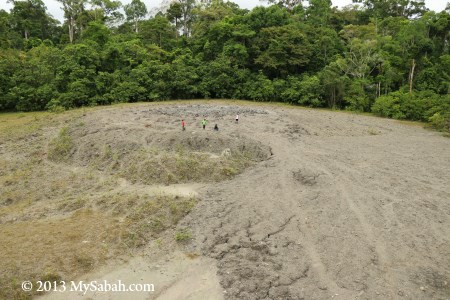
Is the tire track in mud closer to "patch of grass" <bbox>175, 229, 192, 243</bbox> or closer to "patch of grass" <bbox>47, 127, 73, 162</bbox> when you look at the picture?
"patch of grass" <bbox>175, 229, 192, 243</bbox>

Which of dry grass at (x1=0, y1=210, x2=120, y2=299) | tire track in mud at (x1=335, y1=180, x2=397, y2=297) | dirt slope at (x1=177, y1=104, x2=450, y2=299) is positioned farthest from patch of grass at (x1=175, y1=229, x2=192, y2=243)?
tire track in mud at (x1=335, y1=180, x2=397, y2=297)

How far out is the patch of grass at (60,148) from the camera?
1235cm

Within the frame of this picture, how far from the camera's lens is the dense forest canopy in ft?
73.6

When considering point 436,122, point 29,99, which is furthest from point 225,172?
point 29,99

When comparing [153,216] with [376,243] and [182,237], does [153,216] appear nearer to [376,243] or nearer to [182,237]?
[182,237]

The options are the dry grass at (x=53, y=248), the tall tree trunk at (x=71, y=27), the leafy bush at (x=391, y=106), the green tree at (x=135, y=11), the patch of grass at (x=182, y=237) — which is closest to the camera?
the dry grass at (x=53, y=248)

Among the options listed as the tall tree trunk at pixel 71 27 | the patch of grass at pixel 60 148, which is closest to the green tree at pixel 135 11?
the tall tree trunk at pixel 71 27

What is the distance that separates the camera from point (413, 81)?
80.1 ft

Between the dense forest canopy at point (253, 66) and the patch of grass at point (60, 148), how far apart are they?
9.10 meters

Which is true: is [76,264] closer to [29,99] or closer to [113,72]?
[29,99]

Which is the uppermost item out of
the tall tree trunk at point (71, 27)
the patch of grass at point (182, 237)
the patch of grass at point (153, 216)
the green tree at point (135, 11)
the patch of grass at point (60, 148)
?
the green tree at point (135, 11)

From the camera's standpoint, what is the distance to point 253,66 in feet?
93.2

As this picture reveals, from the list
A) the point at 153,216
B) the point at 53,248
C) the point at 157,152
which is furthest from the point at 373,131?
the point at 53,248

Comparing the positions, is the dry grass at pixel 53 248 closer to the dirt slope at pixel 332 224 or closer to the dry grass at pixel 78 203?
the dry grass at pixel 78 203
